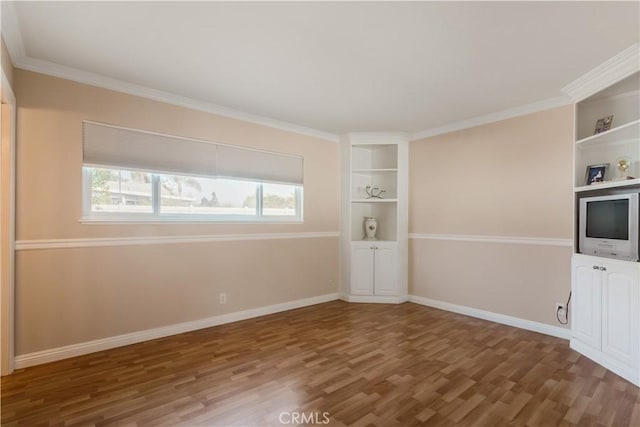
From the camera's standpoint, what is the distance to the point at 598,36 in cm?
220

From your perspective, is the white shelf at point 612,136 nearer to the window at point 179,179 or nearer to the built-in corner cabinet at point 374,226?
the built-in corner cabinet at point 374,226

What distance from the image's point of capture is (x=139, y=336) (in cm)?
310

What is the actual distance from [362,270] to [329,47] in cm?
320

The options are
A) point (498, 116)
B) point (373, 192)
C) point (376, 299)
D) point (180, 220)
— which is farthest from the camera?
point (373, 192)

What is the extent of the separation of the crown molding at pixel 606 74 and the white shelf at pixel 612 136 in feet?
1.29

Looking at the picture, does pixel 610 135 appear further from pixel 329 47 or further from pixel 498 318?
pixel 329 47

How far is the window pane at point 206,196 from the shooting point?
3.41 m

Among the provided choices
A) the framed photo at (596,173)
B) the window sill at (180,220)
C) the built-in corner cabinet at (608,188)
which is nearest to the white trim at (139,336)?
the window sill at (180,220)

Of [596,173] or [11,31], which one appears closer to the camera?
[11,31]

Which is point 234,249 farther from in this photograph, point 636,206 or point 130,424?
point 636,206

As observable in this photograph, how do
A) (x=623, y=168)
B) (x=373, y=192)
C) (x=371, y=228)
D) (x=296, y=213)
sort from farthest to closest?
(x=373, y=192) < (x=371, y=228) < (x=296, y=213) < (x=623, y=168)

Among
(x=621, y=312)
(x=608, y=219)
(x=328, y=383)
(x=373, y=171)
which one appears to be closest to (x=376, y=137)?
(x=373, y=171)

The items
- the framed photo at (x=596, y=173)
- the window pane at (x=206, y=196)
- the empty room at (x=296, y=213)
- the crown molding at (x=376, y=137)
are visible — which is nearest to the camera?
the empty room at (x=296, y=213)

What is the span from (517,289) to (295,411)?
9.64 ft
